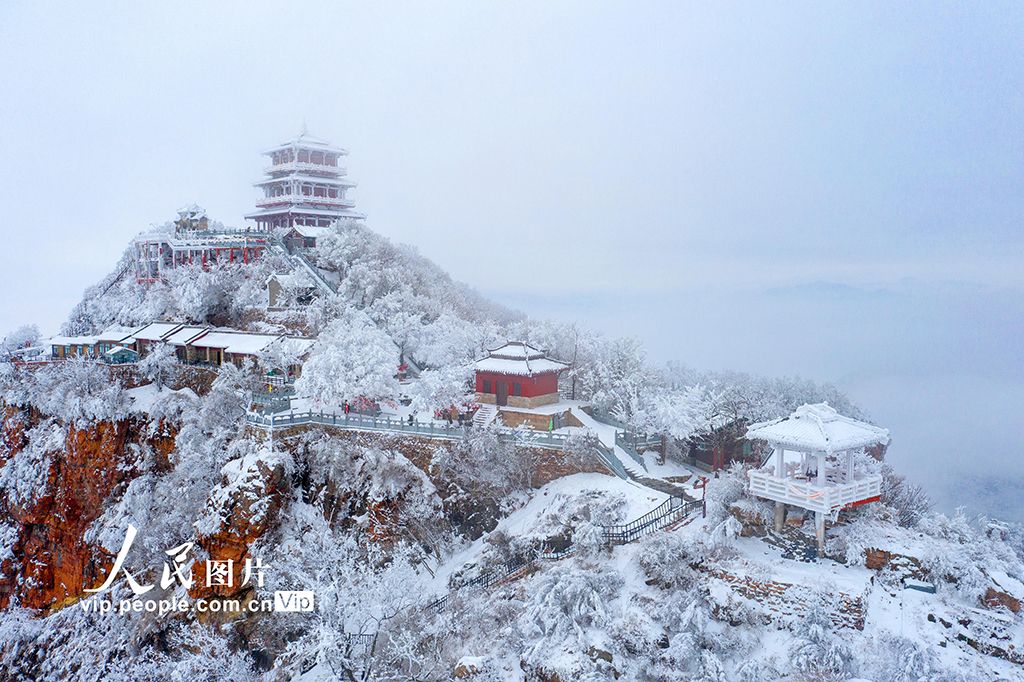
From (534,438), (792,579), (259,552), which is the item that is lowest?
(259,552)

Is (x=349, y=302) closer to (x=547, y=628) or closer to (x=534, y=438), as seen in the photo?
A: (x=534, y=438)

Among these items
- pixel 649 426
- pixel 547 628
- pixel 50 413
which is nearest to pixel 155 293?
pixel 50 413

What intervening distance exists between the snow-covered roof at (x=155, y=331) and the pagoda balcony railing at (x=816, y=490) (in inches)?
1429

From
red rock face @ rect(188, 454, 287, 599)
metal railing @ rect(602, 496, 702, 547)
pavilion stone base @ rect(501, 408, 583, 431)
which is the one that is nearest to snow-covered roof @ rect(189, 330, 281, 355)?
red rock face @ rect(188, 454, 287, 599)

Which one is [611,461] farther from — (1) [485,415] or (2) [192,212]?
(2) [192,212]

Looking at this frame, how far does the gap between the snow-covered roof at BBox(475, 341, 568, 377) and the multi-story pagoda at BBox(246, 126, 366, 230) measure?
27.4m

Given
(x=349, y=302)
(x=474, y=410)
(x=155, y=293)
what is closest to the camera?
(x=474, y=410)

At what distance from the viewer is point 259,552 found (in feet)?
87.6

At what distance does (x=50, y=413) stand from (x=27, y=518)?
5.94m

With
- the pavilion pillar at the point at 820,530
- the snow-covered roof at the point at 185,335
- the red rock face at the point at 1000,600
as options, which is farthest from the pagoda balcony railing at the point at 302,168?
the red rock face at the point at 1000,600

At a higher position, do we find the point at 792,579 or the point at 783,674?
the point at 792,579

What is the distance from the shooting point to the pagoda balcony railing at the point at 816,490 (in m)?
20.6

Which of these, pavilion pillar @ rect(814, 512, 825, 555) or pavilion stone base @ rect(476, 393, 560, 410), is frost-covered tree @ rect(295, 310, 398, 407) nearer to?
pavilion stone base @ rect(476, 393, 560, 410)

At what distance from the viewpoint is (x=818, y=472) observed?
2102 centimetres
